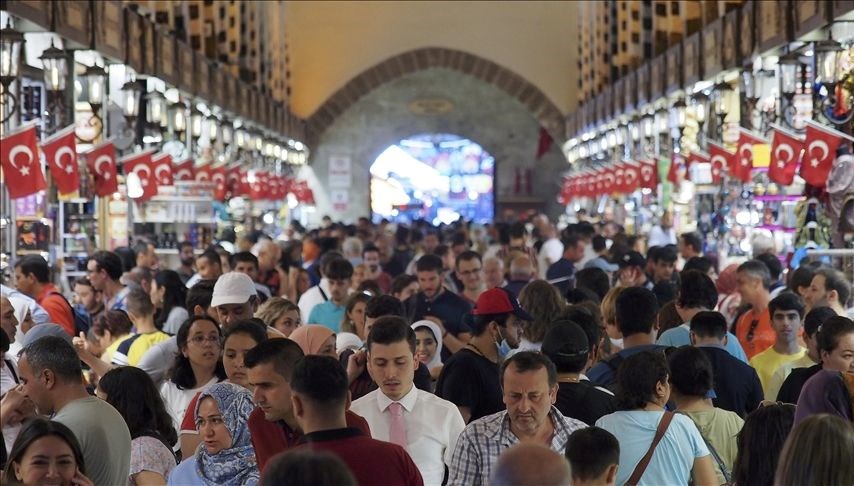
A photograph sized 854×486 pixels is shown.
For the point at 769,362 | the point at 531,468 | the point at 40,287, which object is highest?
the point at 40,287

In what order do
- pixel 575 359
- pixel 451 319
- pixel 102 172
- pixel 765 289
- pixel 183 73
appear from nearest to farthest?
pixel 575 359 → pixel 765 289 → pixel 451 319 → pixel 102 172 → pixel 183 73

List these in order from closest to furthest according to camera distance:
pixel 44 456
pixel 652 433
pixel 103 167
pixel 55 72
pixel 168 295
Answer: pixel 44 456 < pixel 652 433 < pixel 168 295 < pixel 55 72 < pixel 103 167

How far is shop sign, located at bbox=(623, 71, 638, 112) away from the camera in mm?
27980

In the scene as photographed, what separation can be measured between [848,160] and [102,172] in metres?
7.37

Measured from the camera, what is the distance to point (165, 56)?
20344 millimetres

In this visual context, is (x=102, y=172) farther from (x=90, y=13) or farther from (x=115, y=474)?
(x=115, y=474)

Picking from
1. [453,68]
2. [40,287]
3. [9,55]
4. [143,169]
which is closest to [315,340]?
[40,287]

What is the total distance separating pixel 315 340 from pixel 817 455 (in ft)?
11.3

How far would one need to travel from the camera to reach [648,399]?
5.61 metres

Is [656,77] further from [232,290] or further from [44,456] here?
[44,456]

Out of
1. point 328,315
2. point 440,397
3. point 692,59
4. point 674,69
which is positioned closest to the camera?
point 440,397

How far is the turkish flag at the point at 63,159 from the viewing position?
46.1ft

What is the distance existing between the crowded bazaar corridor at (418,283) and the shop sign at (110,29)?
0.16 ft

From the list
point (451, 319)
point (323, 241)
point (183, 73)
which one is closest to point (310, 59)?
point (183, 73)
